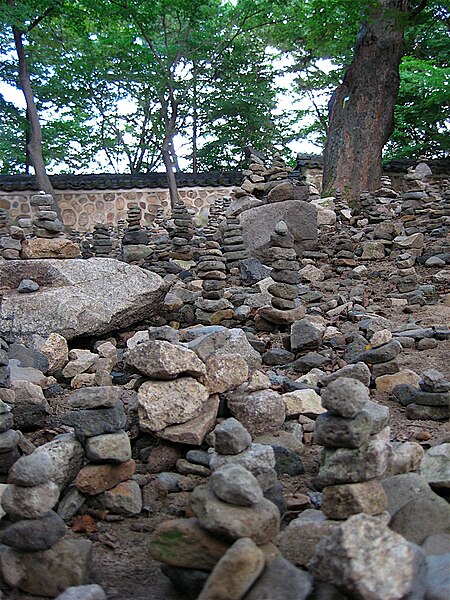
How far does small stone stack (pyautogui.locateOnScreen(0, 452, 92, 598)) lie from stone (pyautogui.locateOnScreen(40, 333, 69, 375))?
3128 mm

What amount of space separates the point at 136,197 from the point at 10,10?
23.7 ft

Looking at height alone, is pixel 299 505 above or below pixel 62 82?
below

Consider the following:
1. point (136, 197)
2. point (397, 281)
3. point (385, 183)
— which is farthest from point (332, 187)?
point (136, 197)

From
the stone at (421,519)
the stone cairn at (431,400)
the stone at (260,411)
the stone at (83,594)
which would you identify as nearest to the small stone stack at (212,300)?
the stone cairn at (431,400)

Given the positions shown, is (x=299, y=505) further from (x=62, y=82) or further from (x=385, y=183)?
(x=62, y=82)

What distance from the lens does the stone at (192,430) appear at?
10.7 ft

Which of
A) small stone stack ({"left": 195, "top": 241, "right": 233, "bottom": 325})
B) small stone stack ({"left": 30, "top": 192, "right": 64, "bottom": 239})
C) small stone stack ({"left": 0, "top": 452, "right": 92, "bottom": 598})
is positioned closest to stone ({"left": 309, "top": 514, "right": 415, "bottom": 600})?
Result: small stone stack ({"left": 0, "top": 452, "right": 92, "bottom": 598})

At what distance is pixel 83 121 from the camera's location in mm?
24344

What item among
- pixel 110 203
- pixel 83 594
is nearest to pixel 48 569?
pixel 83 594

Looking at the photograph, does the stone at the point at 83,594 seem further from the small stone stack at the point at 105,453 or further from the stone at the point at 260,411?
the stone at the point at 260,411

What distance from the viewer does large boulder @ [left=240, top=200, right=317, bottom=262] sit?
10336mm

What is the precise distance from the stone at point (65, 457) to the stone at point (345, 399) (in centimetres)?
132

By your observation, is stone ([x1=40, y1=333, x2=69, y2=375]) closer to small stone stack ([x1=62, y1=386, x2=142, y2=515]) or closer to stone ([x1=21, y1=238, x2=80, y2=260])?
stone ([x1=21, y1=238, x2=80, y2=260])

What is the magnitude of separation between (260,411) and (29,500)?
1601 millimetres
